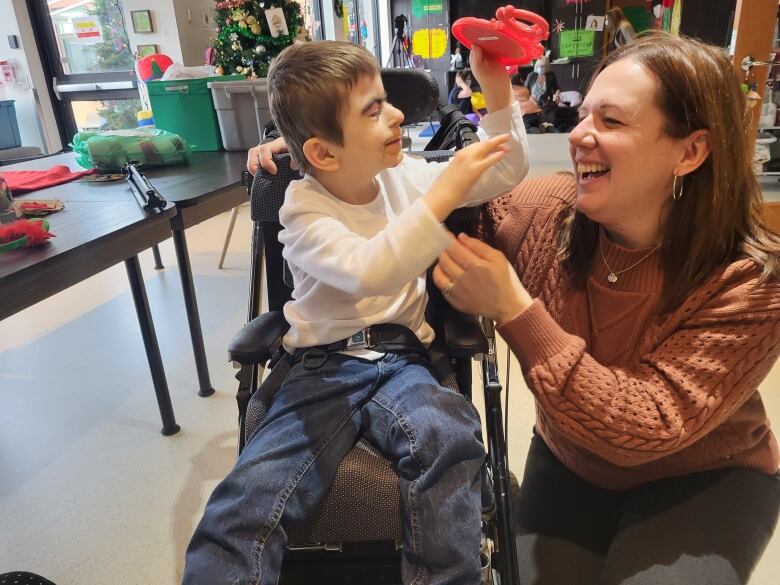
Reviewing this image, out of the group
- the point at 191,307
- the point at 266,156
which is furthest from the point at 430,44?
the point at 266,156

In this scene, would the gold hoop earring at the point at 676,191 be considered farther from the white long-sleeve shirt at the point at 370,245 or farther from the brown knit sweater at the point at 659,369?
the white long-sleeve shirt at the point at 370,245

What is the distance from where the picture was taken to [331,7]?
557cm

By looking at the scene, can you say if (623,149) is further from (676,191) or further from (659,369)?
(659,369)

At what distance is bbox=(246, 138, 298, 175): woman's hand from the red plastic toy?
0.50 meters

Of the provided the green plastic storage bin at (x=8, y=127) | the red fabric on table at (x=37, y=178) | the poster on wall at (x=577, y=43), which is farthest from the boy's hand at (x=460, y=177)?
the green plastic storage bin at (x=8, y=127)

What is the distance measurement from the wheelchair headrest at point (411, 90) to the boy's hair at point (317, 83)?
1.71ft

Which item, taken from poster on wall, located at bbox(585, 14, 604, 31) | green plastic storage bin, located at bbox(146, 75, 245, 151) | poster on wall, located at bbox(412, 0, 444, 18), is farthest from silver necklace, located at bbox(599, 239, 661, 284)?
poster on wall, located at bbox(412, 0, 444, 18)

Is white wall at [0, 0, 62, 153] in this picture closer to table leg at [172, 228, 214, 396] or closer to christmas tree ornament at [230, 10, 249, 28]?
christmas tree ornament at [230, 10, 249, 28]

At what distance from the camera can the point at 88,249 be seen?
1.38 m

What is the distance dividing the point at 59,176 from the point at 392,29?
5.78 metres

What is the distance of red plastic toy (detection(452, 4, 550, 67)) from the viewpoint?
102 centimetres

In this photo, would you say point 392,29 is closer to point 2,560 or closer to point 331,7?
point 331,7

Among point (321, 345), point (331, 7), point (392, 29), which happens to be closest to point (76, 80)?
point (331, 7)

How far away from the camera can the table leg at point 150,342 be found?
6.07 ft
